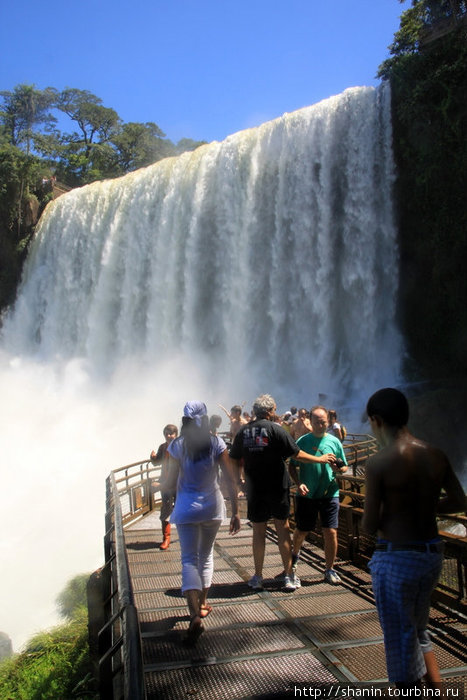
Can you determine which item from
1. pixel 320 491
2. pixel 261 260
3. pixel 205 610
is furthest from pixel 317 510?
pixel 261 260

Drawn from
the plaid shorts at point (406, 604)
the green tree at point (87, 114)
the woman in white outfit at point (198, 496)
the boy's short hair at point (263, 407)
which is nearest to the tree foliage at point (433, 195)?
the boy's short hair at point (263, 407)

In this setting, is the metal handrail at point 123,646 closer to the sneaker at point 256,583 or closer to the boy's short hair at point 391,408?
the sneaker at point 256,583

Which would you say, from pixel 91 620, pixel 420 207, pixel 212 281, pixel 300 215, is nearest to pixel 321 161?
pixel 300 215

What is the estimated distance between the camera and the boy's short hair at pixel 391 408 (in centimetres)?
254

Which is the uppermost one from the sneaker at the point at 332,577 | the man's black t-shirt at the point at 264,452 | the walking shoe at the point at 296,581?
the man's black t-shirt at the point at 264,452

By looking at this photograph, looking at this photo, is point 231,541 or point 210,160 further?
point 210,160

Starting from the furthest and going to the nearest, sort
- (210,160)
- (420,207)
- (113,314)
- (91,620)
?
(113,314) < (210,160) < (420,207) < (91,620)

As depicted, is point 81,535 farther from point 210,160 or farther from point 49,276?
point 49,276

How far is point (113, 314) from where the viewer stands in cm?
2830

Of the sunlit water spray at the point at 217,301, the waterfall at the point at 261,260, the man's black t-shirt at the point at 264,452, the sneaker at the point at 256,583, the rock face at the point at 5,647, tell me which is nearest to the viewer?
the man's black t-shirt at the point at 264,452

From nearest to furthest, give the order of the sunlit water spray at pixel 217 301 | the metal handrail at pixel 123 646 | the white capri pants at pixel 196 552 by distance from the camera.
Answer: the metal handrail at pixel 123 646 → the white capri pants at pixel 196 552 → the sunlit water spray at pixel 217 301

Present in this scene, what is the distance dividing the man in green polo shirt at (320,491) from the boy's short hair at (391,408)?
2132 mm

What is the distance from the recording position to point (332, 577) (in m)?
4.75

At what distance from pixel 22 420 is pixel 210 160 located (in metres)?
14.3
